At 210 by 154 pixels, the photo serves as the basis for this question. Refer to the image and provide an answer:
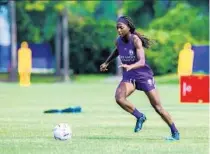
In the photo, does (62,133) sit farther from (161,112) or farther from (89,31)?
(89,31)

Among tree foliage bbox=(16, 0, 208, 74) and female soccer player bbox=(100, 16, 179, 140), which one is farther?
tree foliage bbox=(16, 0, 208, 74)

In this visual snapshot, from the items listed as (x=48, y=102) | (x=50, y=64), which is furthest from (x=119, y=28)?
(x=50, y=64)

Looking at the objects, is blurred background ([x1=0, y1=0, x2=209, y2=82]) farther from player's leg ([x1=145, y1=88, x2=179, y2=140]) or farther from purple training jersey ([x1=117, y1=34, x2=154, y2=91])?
player's leg ([x1=145, y1=88, x2=179, y2=140])

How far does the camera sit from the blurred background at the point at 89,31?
182 ft

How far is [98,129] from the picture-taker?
17.6 meters

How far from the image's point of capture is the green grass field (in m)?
13.8

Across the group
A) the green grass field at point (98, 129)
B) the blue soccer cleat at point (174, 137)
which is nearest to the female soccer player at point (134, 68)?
the blue soccer cleat at point (174, 137)

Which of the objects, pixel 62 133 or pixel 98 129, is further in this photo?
pixel 98 129

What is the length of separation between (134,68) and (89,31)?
49.8 metres

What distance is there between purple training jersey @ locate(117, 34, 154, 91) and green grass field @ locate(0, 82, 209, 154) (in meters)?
0.89

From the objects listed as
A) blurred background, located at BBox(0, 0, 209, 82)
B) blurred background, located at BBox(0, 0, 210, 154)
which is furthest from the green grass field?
blurred background, located at BBox(0, 0, 209, 82)

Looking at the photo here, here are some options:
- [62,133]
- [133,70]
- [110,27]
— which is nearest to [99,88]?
[133,70]

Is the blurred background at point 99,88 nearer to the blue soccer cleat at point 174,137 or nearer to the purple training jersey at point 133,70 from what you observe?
the blue soccer cleat at point 174,137

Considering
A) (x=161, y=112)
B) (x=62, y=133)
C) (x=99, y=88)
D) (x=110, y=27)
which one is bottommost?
(x=99, y=88)
